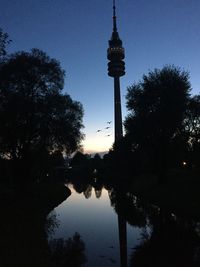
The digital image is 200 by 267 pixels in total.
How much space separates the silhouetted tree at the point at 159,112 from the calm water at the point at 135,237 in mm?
13609

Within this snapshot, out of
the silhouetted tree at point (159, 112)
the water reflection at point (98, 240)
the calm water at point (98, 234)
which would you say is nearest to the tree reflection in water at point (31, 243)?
the water reflection at point (98, 240)

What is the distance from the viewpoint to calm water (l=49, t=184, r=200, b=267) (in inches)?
685

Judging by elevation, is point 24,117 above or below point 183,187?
above

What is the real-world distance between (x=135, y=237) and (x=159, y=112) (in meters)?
26.0

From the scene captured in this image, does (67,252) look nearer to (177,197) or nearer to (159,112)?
(177,197)

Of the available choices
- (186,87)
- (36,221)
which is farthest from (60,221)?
(186,87)

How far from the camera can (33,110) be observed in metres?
42.3

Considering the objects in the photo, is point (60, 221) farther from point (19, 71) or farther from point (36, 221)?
point (19, 71)

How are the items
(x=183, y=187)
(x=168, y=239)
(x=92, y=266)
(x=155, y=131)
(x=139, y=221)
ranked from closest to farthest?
(x=92, y=266)
(x=168, y=239)
(x=139, y=221)
(x=183, y=187)
(x=155, y=131)

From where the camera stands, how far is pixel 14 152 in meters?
44.2

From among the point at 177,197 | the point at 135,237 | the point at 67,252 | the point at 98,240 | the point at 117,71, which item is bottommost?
the point at 67,252

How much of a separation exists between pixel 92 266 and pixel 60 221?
1561 cm

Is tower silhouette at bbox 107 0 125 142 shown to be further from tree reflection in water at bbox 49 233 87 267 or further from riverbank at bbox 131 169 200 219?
tree reflection in water at bbox 49 233 87 267

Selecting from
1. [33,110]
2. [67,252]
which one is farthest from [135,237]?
[33,110]
